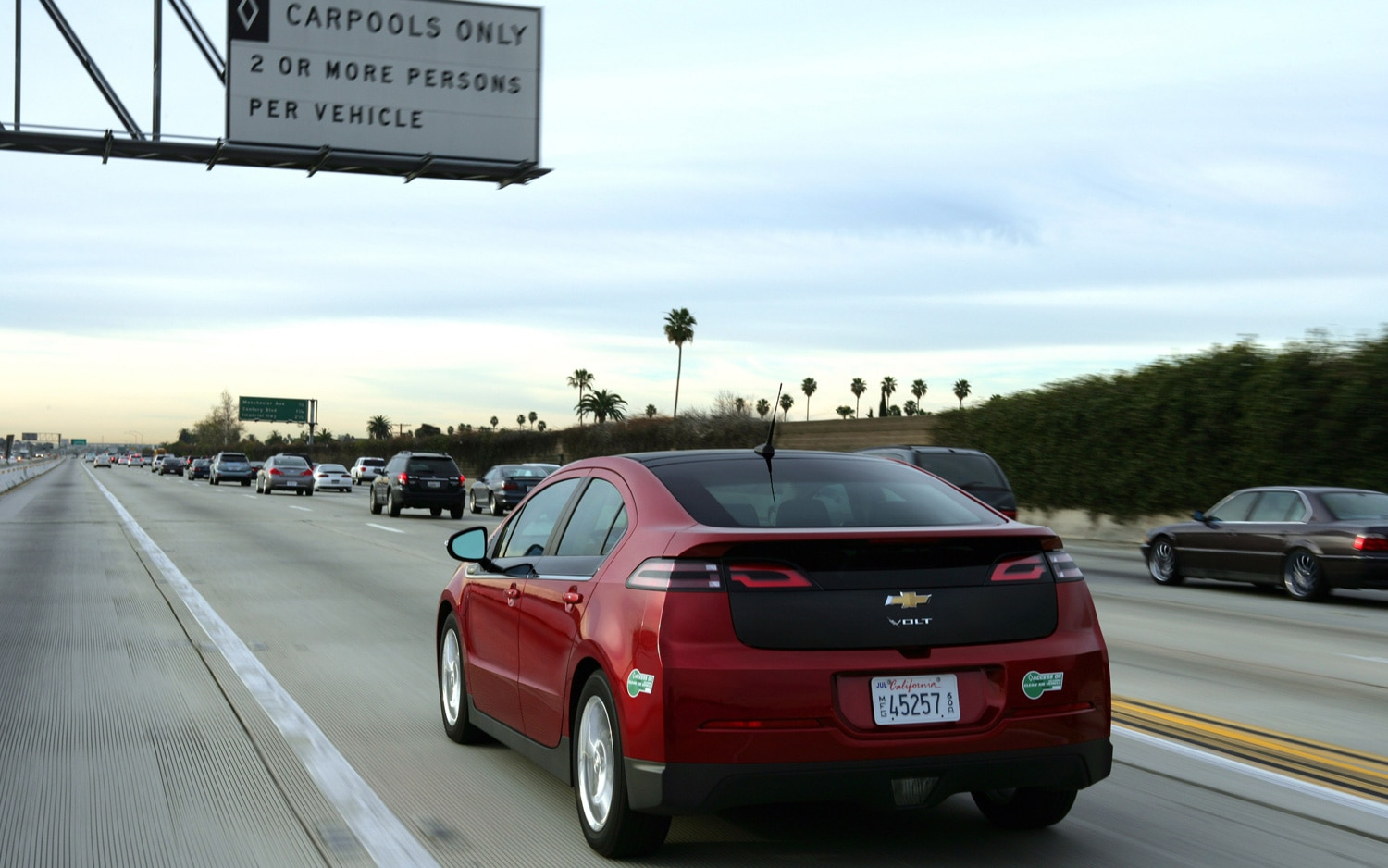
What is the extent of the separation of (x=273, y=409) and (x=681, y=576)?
125995mm

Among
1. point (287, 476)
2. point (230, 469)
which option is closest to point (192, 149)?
point (287, 476)

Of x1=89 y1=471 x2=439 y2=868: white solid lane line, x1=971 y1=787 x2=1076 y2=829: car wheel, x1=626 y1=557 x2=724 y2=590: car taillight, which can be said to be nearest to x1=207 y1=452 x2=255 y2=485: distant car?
x1=89 y1=471 x2=439 y2=868: white solid lane line

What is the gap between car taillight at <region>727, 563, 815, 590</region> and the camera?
14.8 feet

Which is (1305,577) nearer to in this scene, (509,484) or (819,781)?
(819,781)

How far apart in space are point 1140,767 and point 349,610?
338 inches

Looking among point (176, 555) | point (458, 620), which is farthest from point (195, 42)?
point (458, 620)

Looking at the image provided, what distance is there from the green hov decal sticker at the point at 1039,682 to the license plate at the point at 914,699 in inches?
10.6

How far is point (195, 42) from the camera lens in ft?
79.2

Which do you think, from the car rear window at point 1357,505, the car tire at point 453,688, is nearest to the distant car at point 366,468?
the car rear window at point 1357,505

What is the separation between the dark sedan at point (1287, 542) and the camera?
50.1 feet

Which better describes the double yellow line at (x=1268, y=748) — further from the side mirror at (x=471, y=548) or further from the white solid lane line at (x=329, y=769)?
the white solid lane line at (x=329, y=769)

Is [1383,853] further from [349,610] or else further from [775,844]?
[349,610]

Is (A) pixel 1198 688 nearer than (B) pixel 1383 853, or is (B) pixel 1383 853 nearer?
(B) pixel 1383 853

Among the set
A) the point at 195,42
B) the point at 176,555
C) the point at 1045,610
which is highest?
the point at 195,42
